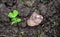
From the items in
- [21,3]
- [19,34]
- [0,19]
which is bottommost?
[19,34]

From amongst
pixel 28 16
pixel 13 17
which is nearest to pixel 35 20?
pixel 28 16

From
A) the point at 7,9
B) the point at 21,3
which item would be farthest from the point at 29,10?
the point at 7,9

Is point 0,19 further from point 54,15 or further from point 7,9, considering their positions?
point 54,15

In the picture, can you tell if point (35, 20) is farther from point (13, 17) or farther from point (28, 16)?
point (13, 17)

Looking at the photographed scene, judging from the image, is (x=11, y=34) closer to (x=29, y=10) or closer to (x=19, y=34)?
(x=19, y=34)

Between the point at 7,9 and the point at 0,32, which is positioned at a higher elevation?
the point at 7,9

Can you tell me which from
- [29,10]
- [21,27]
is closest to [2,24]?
[21,27]
